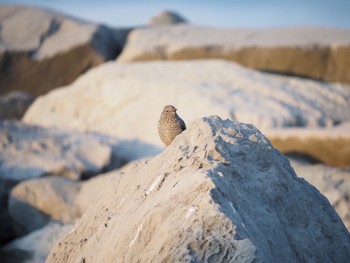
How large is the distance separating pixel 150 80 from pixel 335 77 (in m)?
6.58

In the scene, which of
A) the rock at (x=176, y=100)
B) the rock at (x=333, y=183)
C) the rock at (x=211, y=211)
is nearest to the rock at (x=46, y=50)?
the rock at (x=176, y=100)

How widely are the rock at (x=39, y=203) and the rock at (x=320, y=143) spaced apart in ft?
13.8

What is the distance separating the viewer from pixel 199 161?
3.72 meters

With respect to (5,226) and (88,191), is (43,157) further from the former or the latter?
(88,191)

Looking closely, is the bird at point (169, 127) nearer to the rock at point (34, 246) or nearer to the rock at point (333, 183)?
the rock at point (34, 246)

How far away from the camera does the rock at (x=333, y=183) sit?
9234 millimetres

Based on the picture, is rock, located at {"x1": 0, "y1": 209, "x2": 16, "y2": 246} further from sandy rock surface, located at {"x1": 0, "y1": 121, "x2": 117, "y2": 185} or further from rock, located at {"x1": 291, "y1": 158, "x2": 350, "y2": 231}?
rock, located at {"x1": 291, "y1": 158, "x2": 350, "y2": 231}

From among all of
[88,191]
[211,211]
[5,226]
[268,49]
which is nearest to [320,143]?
[88,191]

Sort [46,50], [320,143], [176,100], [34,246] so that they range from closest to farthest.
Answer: [34,246] → [320,143] → [176,100] → [46,50]

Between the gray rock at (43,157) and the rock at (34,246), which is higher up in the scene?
the rock at (34,246)

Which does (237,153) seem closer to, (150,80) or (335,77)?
(150,80)

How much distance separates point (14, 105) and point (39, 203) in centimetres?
1076

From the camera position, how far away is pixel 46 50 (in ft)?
74.8

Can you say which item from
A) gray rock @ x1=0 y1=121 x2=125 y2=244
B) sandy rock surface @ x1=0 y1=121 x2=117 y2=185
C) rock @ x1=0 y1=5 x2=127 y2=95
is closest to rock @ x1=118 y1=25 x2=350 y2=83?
rock @ x1=0 y1=5 x2=127 y2=95
